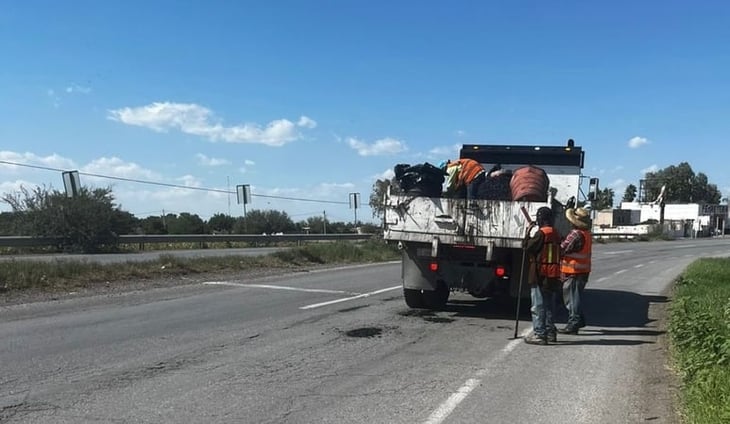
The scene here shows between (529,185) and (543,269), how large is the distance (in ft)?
5.60

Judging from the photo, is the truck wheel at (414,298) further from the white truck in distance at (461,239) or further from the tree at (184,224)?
the tree at (184,224)

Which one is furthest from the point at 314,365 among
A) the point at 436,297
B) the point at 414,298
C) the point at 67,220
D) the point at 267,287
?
the point at 67,220

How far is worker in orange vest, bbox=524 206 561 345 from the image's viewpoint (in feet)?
29.2

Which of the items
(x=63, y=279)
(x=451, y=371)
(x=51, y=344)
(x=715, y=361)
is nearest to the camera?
(x=715, y=361)

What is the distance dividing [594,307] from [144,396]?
951cm

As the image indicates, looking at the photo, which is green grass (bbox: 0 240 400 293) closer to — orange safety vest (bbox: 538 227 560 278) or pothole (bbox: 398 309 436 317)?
pothole (bbox: 398 309 436 317)

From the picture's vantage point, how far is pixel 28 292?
43.8 feet

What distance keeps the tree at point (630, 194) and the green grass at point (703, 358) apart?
176 m

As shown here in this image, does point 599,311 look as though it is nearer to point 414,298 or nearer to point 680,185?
point 414,298

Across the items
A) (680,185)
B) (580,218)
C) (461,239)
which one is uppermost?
(680,185)

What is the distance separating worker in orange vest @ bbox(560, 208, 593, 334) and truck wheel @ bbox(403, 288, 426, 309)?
2.91m

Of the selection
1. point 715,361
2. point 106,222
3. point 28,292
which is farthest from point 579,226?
point 106,222

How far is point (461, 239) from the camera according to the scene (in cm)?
1046

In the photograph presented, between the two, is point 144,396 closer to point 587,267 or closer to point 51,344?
point 51,344
